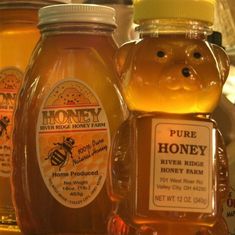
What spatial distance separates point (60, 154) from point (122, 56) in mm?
113

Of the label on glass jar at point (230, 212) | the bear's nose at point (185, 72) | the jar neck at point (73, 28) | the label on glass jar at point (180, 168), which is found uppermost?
the jar neck at point (73, 28)

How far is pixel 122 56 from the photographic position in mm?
668

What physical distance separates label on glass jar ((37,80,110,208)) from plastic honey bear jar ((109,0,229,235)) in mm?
54

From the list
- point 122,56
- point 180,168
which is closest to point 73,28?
point 122,56

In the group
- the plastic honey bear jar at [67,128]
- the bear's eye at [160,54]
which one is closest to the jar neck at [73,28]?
the plastic honey bear jar at [67,128]

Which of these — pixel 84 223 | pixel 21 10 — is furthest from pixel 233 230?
pixel 21 10

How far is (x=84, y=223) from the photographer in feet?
2.31

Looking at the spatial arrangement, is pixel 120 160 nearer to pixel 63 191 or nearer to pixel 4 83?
pixel 63 191

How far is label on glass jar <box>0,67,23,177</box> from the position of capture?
791mm

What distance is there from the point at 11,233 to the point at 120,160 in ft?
0.68

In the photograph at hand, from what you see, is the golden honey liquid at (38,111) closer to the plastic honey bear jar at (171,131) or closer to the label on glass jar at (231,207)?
the plastic honey bear jar at (171,131)

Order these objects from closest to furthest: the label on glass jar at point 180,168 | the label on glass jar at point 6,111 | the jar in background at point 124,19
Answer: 1. the label on glass jar at point 180,168
2. the label on glass jar at point 6,111
3. the jar in background at point 124,19

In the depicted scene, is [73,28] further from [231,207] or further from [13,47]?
[231,207]

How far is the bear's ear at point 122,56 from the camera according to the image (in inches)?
26.1
